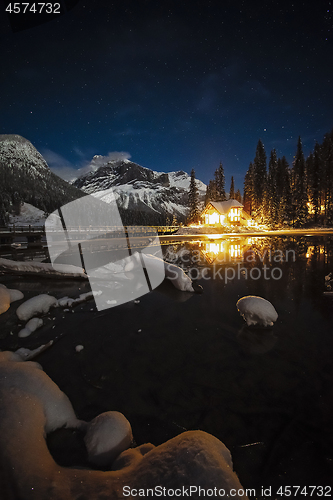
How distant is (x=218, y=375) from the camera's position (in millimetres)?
4688

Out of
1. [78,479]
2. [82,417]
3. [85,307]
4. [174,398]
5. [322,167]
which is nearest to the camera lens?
[78,479]

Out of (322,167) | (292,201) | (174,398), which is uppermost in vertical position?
(322,167)

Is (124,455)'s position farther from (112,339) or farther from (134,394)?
(112,339)

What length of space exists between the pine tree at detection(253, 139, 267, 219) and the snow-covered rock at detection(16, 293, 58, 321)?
5169 centimetres

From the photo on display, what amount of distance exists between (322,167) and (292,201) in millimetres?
9008

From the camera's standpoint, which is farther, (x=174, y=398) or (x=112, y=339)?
(x=112, y=339)

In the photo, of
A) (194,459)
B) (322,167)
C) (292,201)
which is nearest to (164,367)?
(194,459)

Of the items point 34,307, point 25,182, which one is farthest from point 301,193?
point 25,182

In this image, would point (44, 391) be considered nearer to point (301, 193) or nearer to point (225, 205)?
point (225, 205)

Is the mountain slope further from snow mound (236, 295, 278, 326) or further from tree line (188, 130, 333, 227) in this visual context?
snow mound (236, 295, 278, 326)

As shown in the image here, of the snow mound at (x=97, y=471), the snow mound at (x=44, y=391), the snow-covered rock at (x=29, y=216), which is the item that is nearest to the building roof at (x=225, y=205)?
the snow mound at (x=44, y=391)

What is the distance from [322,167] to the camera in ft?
139

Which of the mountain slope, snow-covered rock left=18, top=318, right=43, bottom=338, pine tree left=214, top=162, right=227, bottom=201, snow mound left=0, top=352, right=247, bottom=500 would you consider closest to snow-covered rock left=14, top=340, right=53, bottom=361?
snow-covered rock left=18, top=318, right=43, bottom=338

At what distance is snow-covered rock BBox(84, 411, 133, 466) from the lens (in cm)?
289
